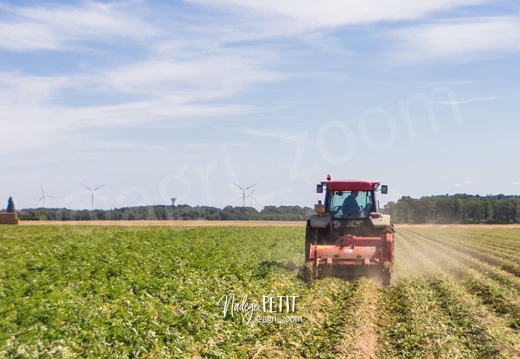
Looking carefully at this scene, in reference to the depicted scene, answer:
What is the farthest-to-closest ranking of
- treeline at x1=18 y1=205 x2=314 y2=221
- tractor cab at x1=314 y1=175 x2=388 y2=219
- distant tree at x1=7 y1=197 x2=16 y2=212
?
treeline at x1=18 y1=205 x2=314 y2=221, distant tree at x1=7 y1=197 x2=16 y2=212, tractor cab at x1=314 y1=175 x2=388 y2=219

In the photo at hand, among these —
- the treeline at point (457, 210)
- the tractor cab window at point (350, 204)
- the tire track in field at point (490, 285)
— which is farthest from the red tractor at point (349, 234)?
the treeline at point (457, 210)


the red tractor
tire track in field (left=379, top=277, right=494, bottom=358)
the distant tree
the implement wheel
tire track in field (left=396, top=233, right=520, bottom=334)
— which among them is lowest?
tire track in field (left=379, top=277, right=494, bottom=358)

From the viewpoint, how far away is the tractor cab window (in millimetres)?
19047

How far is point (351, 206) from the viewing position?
1916cm

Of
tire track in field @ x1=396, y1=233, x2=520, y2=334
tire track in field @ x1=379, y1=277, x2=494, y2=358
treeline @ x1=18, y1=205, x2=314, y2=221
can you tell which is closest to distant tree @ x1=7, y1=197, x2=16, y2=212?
treeline @ x1=18, y1=205, x2=314, y2=221

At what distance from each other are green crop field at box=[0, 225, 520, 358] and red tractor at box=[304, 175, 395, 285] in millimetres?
466

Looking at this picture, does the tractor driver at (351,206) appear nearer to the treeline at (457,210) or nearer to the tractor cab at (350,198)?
the tractor cab at (350,198)

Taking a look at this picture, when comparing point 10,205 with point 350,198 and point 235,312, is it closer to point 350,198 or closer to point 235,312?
point 350,198

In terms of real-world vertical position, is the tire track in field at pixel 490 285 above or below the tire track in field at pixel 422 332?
above

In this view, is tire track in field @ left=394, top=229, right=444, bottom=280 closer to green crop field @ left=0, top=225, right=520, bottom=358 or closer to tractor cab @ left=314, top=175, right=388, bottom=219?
green crop field @ left=0, top=225, right=520, bottom=358

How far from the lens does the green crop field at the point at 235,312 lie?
894 centimetres

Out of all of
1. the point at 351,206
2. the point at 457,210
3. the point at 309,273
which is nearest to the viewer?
the point at 309,273

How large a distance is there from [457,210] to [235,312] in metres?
111

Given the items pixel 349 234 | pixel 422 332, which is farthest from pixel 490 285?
pixel 422 332
